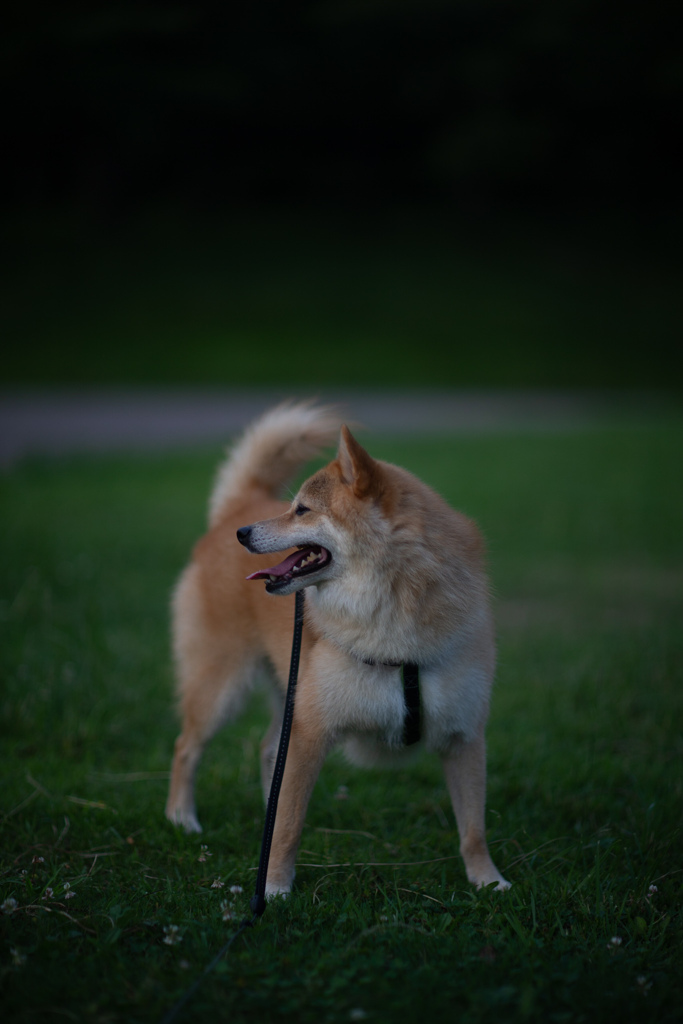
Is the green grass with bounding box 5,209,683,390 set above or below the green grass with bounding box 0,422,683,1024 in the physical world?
above

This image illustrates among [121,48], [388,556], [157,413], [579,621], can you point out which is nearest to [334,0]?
[121,48]

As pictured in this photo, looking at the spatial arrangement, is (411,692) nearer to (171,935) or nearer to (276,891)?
(276,891)

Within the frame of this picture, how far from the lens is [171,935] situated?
7.27 feet

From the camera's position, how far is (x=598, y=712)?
397cm

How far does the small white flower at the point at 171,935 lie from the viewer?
2.19 meters

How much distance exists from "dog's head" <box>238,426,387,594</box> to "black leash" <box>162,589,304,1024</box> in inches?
5.2

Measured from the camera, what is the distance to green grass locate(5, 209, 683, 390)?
22.4 m

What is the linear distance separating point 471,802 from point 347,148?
114 ft

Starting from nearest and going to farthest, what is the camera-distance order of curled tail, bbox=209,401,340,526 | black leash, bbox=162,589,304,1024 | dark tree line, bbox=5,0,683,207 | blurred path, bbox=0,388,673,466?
black leash, bbox=162,589,304,1024 → curled tail, bbox=209,401,340,526 → blurred path, bbox=0,388,673,466 → dark tree line, bbox=5,0,683,207

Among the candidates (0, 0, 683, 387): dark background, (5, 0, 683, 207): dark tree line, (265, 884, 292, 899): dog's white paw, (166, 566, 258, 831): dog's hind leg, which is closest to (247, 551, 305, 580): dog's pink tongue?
(166, 566, 258, 831): dog's hind leg

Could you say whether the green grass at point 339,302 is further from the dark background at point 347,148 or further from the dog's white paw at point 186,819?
the dog's white paw at point 186,819

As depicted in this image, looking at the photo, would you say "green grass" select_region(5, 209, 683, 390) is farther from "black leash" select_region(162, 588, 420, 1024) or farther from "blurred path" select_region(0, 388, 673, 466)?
"black leash" select_region(162, 588, 420, 1024)

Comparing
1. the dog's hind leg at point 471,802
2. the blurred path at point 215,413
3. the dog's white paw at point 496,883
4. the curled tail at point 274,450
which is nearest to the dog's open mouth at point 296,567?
the dog's hind leg at point 471,802

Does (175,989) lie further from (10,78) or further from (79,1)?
(10,78)
